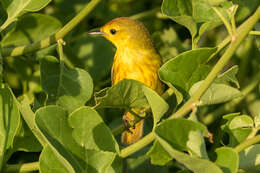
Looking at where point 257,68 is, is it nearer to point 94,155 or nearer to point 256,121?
point 256,121

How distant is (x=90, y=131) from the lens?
1485 mm

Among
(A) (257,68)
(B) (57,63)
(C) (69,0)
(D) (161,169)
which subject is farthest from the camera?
(A) (257,68)

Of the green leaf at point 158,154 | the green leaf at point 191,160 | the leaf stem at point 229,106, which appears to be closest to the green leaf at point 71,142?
the green leaf at point 158,154

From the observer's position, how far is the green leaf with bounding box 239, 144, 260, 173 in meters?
1.49

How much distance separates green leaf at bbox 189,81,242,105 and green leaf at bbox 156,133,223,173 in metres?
0.24

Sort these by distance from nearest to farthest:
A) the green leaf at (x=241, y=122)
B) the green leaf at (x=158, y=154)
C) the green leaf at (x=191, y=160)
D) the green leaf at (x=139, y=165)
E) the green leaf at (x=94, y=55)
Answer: the green leaf at (x=191, y=160)
the green leaf at (x=158, y=154)
the green leaf at (x=241, y=122)
the green leaf at (x=139, y=165)
the green leaf at (x=94, y=55)

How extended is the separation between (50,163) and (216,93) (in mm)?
509

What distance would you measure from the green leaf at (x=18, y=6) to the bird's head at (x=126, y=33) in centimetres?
78

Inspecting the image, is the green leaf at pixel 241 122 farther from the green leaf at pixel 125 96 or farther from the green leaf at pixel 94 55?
the green leaf at pixel 94 55

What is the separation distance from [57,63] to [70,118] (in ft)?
2.09

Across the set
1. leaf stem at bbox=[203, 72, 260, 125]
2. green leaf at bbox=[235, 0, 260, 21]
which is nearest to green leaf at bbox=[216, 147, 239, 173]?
green leaf at bbox=[235, 0, 260, 21]

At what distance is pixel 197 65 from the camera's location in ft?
5.21

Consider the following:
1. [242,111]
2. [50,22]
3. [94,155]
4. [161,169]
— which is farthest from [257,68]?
[94,155]

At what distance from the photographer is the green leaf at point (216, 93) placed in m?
1.50
